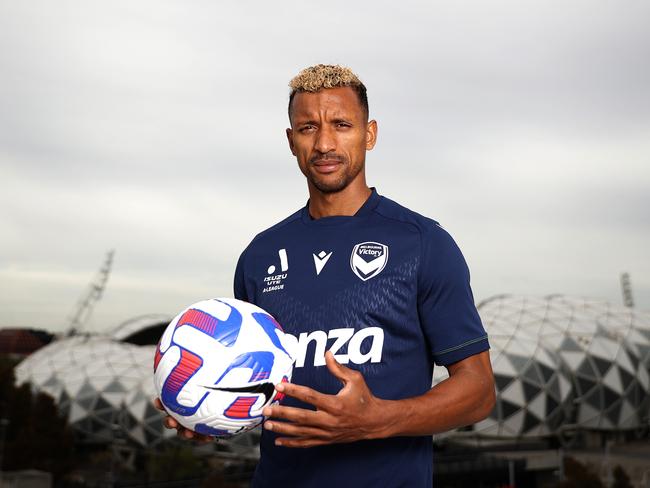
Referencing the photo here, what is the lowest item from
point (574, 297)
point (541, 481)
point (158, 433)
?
point (541, 481)

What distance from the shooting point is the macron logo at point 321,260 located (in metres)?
3.88

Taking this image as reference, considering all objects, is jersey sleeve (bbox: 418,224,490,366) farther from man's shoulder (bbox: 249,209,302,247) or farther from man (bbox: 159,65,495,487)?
man's shoulder (bbox: 249,209,302,247)

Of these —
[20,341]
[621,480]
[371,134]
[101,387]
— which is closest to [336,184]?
[371,134]

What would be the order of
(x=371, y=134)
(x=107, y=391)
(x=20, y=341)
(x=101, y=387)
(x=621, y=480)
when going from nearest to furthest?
(x=371, y=134) → (x=621, y=480) → (x=107, y=391) → (x=101, y=387) → (x=20, y=341)

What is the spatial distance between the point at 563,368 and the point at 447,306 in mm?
52564

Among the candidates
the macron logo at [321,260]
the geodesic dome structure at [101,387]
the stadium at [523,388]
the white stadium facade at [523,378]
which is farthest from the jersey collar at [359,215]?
the geodesic dome structure at [101,387]

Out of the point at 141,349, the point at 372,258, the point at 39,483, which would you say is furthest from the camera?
the point at 141,349

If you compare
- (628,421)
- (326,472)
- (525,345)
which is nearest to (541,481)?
(525,345)

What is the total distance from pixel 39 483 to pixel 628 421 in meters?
45.0

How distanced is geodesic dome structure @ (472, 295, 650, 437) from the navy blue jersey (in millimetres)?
48134

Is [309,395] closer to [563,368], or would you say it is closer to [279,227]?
[279,227]

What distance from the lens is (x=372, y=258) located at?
3.77m

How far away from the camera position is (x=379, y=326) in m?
3.66

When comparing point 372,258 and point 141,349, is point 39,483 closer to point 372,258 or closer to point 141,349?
point 372,258
